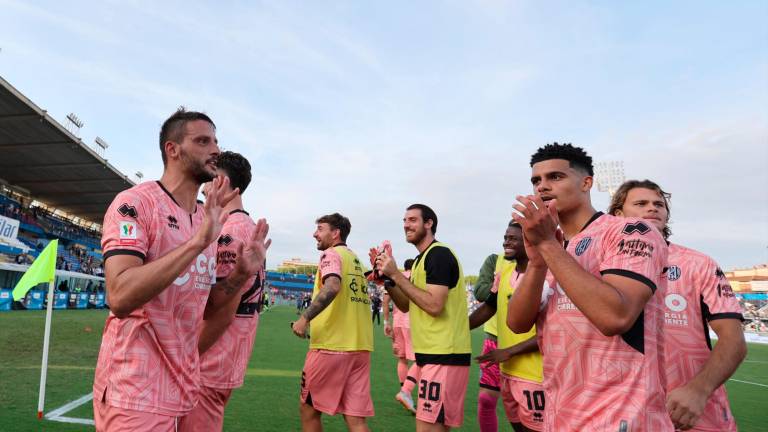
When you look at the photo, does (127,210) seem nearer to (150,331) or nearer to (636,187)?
(150,331)

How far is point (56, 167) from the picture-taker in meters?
29.1

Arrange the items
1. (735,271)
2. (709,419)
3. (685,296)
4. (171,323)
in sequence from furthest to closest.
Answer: (735,271)
(685,296)
(709,419)
(171,323)

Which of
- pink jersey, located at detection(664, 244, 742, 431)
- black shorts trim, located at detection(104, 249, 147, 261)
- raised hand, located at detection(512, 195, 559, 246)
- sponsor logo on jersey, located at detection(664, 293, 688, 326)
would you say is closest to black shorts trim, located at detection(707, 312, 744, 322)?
pink jersey, located at detection(664, 244, 742, 431)

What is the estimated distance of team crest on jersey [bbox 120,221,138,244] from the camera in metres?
2.04

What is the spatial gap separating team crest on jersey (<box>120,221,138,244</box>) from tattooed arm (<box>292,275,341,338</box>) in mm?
2212

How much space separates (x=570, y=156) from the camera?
2.38 metres

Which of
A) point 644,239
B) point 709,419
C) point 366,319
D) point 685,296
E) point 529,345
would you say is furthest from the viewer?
point 366,319

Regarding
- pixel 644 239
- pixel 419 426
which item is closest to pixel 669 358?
pixel 644 239

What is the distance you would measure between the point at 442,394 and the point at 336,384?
1151mm

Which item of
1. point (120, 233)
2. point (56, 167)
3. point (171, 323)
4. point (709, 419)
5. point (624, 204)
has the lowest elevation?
point (709, 419)

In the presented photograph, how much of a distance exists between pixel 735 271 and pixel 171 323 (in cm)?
8616

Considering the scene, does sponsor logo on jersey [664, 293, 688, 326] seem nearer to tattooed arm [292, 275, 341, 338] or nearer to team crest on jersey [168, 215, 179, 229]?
tattooed arm [292, 275, 341, 338]

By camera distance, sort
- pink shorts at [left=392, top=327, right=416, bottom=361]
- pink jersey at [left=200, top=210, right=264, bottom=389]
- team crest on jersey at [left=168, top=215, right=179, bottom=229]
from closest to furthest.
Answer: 1. team crest on jersey at [left=168, top=215, right=179, bottom=229]
2. pink jersey at [left=200, top=210, right=264, bottom=389]
3. pink shorts at [left=392, top=327, right=416, bottom=361]

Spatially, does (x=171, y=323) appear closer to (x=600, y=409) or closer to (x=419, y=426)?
(x=600, y=409)
